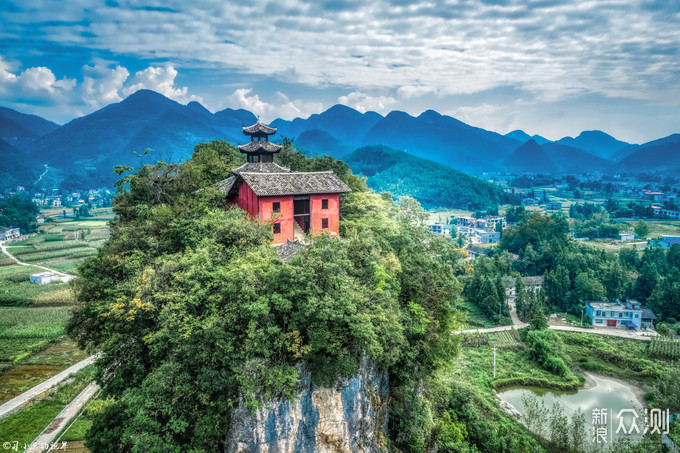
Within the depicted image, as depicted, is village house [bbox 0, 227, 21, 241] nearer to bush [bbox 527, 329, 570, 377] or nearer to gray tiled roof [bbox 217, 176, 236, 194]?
gray tiled roof [bbox 217, 176, 236, 194]

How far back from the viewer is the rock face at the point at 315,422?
1423 cm

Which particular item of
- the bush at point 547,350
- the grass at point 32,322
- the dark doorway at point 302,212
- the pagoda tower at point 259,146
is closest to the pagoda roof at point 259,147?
the pagoda tower at point 259,146

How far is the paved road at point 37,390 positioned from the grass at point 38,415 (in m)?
0.68

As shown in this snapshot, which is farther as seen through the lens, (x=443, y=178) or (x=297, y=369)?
(x=443, y=178)

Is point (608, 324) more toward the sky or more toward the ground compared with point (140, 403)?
more toward the ground

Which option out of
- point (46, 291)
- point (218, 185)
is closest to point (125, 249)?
point (218, 185)

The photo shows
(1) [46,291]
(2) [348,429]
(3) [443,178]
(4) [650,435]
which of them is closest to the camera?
(2) [348,429]

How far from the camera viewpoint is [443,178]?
145375mm

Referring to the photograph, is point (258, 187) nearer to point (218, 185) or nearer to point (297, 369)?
point (218, 185)

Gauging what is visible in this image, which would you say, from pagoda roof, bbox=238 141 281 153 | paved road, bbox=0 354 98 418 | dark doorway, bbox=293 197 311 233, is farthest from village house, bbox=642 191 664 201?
paved road, bbox=0 354 98 418

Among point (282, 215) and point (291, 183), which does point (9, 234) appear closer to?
point (291, 183)

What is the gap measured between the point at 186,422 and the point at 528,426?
74.8ft

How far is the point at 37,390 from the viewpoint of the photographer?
1030 inches

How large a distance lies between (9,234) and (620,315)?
3871 inches
